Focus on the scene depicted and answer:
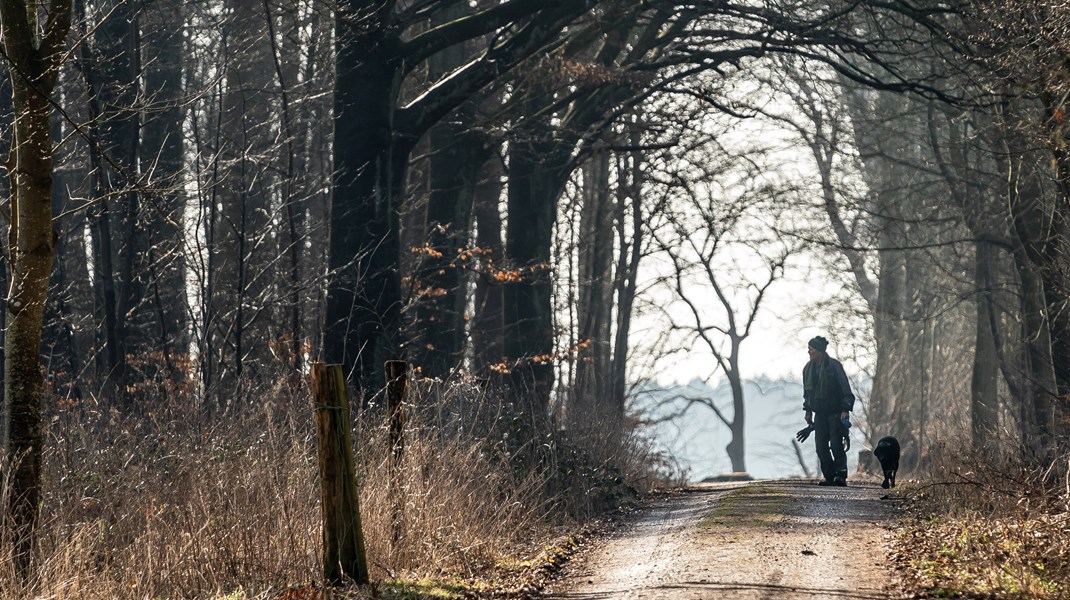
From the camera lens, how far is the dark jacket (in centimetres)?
1800

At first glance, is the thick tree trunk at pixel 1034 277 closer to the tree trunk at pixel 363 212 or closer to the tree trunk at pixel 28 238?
the tree trunk at pixel 363 212

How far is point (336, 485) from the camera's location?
28.5 feet

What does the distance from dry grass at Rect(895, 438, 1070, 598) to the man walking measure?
5.13 metres

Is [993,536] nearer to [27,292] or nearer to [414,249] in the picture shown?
[27,292]

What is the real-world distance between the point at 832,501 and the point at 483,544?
215 inches

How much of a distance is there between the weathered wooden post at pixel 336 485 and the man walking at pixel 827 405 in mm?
10497

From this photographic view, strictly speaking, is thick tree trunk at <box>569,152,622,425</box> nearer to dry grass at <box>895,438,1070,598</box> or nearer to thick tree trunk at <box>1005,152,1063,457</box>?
thick tree trunk at <box>1005,152,1063,457</box>

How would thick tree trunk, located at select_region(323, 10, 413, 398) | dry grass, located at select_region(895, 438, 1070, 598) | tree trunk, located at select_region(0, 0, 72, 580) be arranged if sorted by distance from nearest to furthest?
dry grass, located at select_region(895, 438, 1070, 598) < tree trunk, located at select_region(0, 0, 72, 580) < thick tree trunk, located at select_region(323, 10, 413, 398)

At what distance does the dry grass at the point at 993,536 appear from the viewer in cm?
830

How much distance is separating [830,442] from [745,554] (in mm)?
8500

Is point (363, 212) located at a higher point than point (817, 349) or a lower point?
higher

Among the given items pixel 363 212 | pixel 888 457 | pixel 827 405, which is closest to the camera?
pixel 363 212

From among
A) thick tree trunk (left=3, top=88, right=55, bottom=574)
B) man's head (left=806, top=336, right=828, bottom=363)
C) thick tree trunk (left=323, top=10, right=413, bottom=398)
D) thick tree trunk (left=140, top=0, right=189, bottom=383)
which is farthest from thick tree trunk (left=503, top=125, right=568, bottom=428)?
thick tree trunk (left=3, top=88, right=55, bottom=574)

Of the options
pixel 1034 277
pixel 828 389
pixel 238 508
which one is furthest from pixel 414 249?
pixel 238 508
